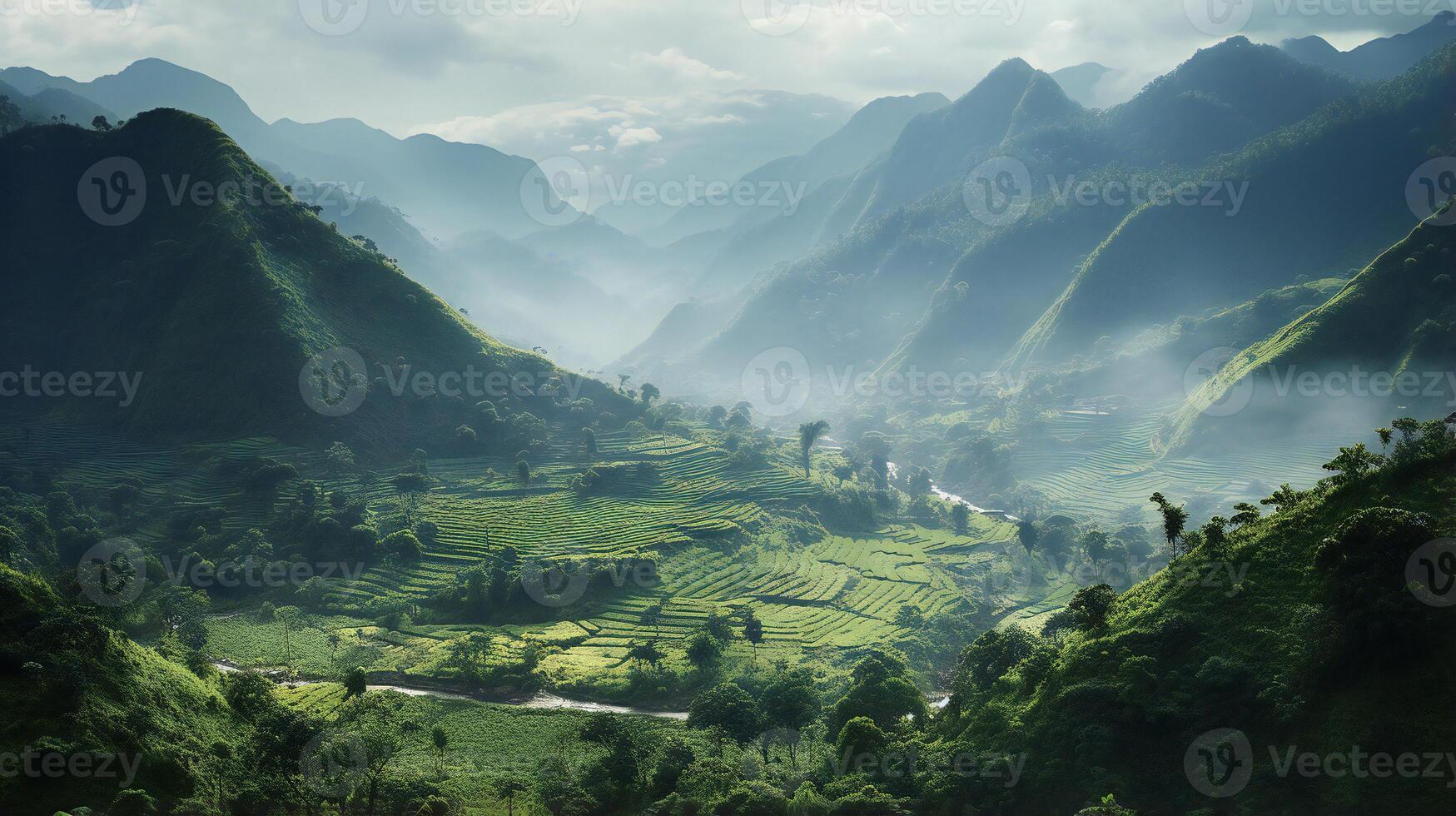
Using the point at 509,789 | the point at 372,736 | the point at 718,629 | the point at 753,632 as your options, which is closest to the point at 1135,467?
the point at 753,632

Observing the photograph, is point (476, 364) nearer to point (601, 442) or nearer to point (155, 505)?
point (601, 442)

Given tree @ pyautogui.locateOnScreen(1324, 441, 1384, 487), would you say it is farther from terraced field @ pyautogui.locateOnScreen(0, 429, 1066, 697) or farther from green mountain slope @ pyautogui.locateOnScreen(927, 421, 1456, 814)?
terraced field @ pyautogui.locateOnScreen(0, 429, 1066, 697)

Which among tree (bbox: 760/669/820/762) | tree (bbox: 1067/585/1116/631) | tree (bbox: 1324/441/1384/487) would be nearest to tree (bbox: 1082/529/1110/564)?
tree (bbox: 1067/585/1116/631)

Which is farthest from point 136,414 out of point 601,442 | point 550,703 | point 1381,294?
point 1381,294

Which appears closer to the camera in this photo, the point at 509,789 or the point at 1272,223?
the point at 509,789

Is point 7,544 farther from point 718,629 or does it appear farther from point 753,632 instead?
point 753,632
